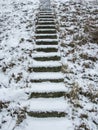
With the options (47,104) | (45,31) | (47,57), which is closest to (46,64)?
(47,57)

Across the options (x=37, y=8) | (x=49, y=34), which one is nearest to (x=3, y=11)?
(x=37, y=8)

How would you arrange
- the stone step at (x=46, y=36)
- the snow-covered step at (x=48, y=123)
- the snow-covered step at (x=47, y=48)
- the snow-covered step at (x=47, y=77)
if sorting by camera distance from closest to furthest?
1. the snow-covered step at (x=48, y=123)
2. the snow-covered step at (x=47, y=77)
3. the snow-covered step at (x=47, y=48)
4. the stone step at (x=46, y=36)

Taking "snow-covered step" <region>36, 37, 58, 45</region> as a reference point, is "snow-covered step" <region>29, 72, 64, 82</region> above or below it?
below

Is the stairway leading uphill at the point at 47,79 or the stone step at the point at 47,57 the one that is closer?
the stairway leading uphill at the point at 47,79

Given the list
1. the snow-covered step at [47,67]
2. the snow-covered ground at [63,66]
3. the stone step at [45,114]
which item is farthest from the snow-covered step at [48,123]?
the snow-covered step at [47,67]

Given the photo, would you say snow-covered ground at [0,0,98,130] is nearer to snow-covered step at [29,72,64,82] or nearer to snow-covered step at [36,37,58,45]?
snow-covered step at [29,72,64,82]

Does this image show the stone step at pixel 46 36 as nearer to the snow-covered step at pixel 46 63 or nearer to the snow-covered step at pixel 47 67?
the snow-covered step at pixel 46 63

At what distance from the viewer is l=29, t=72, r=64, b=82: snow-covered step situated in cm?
805

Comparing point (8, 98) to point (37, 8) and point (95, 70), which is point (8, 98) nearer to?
point (95, 70)

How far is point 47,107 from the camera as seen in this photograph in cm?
700

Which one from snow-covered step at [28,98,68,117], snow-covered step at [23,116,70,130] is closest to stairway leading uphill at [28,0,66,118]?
snow-covered step at [28,98,68,117]

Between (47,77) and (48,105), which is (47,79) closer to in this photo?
(47,77)

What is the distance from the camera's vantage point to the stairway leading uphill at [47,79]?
6.93m

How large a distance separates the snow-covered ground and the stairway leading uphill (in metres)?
0.21
